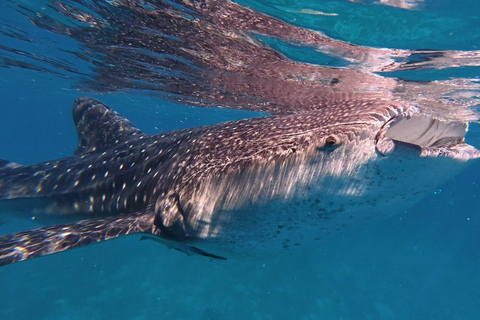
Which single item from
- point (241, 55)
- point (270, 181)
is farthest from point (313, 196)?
point (241, 55)

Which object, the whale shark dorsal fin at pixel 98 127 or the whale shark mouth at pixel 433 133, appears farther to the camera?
the whale shark dorsal fin at pixel 98 127

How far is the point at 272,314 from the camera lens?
12.7m

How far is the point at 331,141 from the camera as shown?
8.71 ft

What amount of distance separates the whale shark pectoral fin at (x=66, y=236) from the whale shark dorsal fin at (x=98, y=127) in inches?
112

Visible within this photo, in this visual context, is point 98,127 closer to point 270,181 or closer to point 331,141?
point 270,181

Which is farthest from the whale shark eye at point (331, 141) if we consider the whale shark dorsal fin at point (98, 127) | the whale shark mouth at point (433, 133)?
the whale shark dorsal fin at point (98, 127)

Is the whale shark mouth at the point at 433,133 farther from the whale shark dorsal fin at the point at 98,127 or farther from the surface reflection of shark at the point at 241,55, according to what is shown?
the surface reflection of shark at the point at 241,55

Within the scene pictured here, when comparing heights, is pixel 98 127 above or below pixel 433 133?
below

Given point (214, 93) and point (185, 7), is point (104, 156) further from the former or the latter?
point (214, 93)

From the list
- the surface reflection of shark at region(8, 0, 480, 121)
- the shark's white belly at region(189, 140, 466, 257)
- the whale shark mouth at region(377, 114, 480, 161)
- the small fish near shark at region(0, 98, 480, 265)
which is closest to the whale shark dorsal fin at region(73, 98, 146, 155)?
Result: the small fish near shark at region(0, 98, 480, 265)

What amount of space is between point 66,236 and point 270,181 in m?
2.62

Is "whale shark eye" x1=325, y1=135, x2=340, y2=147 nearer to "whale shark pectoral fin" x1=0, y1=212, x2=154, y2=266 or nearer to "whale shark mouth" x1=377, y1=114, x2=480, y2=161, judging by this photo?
"whale shark mouth" x1=377, y1=114, x2=480, y2=161

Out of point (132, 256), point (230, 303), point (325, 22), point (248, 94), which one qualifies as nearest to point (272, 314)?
point (230, 303)

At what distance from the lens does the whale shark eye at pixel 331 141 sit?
264 centimetres
